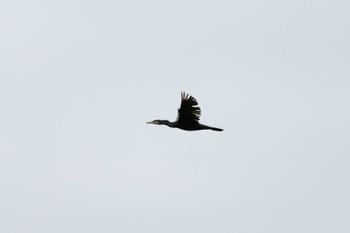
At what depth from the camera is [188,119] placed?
104812mm

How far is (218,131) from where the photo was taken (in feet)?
351

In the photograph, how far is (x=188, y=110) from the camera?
10400 cm

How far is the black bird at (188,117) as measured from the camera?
10344 cm

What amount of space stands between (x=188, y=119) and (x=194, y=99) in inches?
77.0

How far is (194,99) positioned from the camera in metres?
103

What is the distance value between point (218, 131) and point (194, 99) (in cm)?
450

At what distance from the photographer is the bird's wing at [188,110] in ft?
339

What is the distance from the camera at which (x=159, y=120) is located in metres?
107

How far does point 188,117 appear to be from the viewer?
104562 mm

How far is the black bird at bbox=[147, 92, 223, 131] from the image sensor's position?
339 ft

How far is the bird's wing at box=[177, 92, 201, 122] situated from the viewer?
10331 cm

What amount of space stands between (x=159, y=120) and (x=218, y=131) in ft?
12.3

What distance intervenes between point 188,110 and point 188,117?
704 mm
